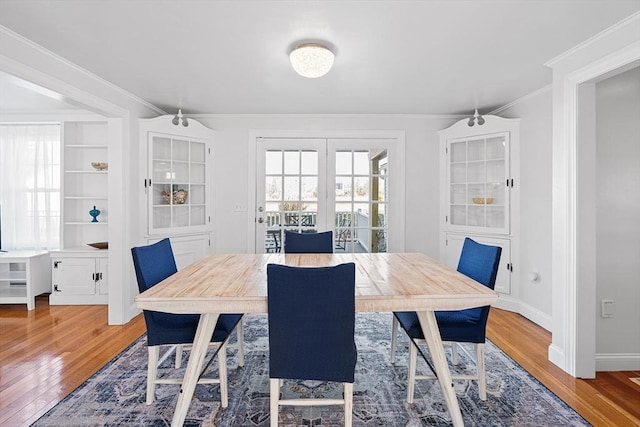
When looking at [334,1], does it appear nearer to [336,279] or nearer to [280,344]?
[336,279]

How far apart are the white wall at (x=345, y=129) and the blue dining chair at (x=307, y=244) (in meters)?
1.44

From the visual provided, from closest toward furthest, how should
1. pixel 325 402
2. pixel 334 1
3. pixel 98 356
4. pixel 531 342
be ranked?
1. pixel 325 402
2. pixel 334 1
3. pixel 98 356
4. pixel 531 342

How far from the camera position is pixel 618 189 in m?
2.40

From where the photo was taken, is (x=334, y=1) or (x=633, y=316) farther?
(x=633, y=316)

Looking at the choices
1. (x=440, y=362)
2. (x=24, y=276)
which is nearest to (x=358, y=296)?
(x=440, y=362)

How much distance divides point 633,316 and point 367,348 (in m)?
1.97

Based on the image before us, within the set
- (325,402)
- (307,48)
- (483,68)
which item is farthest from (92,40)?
(483,68)

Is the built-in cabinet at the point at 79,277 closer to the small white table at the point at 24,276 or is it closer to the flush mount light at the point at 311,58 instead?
the small white table at the point at 24,276

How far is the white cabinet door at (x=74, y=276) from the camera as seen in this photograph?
148 inches

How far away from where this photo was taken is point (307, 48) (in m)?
2.16

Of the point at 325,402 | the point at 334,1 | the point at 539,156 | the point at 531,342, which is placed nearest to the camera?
the point at 325,402

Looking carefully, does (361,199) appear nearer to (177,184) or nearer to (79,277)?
(177,184)

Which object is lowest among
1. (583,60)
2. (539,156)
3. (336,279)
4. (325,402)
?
(325,402)

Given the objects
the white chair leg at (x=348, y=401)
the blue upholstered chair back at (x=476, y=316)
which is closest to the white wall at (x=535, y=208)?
the blue upholstered chair back at (x=476, y=316)
